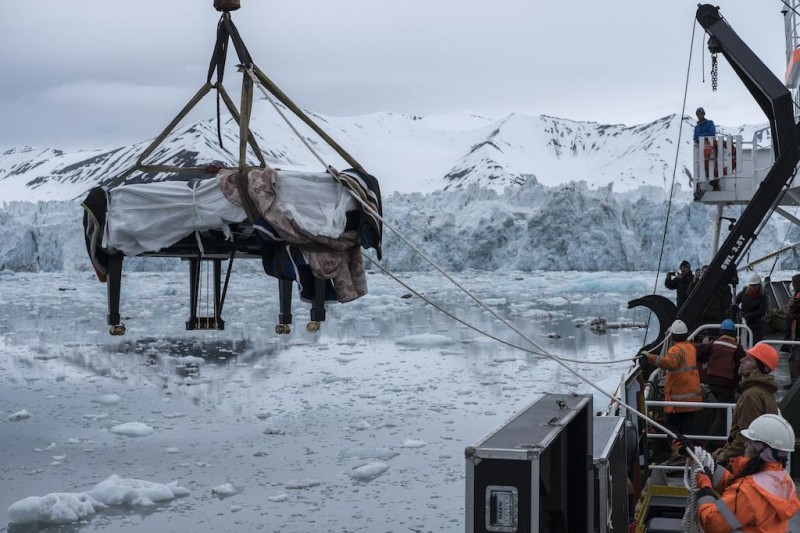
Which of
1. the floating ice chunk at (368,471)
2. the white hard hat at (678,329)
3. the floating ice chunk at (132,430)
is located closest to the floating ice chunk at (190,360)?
the floating ice chunk at (132,430)

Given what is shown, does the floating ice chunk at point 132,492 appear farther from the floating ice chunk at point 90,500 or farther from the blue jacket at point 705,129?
the blue jacket at point 705,129

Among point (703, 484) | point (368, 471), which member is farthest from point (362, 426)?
point (703, 484)

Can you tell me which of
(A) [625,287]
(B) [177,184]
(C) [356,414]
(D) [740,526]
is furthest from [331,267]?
(A) [625,287]

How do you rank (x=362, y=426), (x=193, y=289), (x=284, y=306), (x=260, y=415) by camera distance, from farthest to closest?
(x=260, y=415)
(x=362, y=426)
(x=193, y=289)
(x=284, y=306)

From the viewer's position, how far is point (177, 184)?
3.87 metres

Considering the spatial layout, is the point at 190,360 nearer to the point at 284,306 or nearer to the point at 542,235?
the point at 284,306

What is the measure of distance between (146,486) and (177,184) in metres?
6.02

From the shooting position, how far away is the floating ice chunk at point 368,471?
31.8 ft

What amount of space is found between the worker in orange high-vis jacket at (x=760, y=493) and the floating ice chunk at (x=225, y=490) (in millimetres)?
6926

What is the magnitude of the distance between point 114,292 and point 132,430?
28.3 feet

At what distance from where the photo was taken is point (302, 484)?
936 centimetres

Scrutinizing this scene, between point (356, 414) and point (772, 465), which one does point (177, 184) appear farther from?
point (356, 414)

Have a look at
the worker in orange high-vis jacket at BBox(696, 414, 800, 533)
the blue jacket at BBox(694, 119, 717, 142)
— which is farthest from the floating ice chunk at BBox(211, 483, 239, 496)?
the worker in orange high-vis jacket at BBox(696, 414, 800, 533)

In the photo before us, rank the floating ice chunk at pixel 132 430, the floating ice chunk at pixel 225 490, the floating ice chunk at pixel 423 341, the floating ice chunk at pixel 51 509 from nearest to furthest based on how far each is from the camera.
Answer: the floating ice chunk at pixel 51 509, the floating ice chunk at pixel 225 490, the floating ice chunk at pixel 132 430, the floating ice chunk at pixel 423 341
